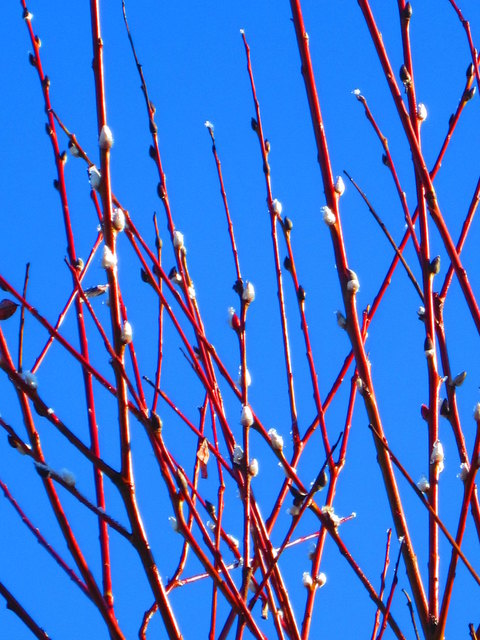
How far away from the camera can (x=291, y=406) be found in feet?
6.02

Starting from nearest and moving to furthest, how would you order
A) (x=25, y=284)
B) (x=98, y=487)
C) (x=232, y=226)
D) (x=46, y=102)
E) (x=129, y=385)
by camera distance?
(x=129, y=385), (x=25, y=284), (x=98, y=487), (x=46, y=102), (x=232, y=226)

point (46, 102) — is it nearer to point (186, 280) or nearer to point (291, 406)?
point (186, 280)

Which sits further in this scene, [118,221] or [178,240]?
[178,240]

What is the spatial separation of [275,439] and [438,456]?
307 mm

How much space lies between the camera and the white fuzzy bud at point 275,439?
167 cm

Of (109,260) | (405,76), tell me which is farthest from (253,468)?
(405,76)

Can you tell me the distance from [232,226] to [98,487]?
0.65 meters

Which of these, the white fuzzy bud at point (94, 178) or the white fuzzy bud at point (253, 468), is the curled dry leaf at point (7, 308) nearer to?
the white fuzzy bud at point (94, 178)

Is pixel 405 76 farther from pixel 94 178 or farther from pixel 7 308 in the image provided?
pixel 7 308

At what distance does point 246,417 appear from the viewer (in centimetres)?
163

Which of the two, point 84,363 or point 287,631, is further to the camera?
point 287,631

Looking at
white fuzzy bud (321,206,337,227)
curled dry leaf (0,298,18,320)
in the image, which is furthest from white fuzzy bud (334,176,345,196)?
curled dry leaf (0,298,18,320)

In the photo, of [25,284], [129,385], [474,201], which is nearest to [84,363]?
[129,385]

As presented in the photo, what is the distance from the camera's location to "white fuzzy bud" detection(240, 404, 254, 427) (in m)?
1.63
